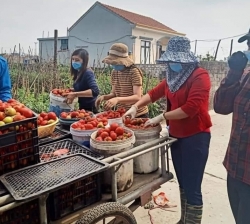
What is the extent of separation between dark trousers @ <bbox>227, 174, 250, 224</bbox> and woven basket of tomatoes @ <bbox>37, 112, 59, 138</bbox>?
1.41m

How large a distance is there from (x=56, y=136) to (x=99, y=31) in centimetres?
2175

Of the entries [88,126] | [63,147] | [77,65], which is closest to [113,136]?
[88,126]

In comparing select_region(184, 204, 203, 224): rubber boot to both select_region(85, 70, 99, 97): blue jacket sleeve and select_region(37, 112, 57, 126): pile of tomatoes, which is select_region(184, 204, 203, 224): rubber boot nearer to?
select_region(37, 112, 57, 126): pile of tomatoes

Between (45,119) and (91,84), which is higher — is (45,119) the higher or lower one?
the lower one

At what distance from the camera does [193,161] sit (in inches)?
90.6

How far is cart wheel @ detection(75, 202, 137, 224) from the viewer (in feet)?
5.42

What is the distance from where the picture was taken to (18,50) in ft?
25.2

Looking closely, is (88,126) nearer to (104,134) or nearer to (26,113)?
(104,134)

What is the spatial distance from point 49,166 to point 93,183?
0.35 meters

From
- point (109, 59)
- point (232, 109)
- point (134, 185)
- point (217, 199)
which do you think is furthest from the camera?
point (217, 199)

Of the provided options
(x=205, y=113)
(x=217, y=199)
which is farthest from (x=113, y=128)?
(x=217, y=199)

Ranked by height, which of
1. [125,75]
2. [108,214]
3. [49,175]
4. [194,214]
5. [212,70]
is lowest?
[194,214]

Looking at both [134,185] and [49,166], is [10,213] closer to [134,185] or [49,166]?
[49,166]

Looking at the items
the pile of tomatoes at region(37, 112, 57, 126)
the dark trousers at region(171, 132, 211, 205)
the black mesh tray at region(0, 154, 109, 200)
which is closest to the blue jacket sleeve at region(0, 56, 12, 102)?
the pile of tomatoes at region(37, 112, 57, 126)
